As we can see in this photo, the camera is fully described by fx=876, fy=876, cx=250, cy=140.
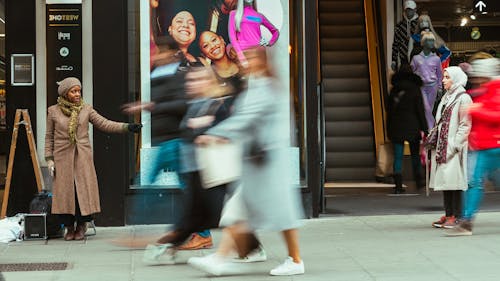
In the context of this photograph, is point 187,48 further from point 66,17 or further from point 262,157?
point 262,157

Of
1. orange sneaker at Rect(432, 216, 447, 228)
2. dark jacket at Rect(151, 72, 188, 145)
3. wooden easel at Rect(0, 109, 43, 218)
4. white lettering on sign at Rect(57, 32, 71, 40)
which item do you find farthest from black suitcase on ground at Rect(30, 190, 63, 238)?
orange sneaker at Rect(432, 216, 447, 228)

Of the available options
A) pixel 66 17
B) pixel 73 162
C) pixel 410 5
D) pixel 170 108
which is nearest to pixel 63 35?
pixel 66 17

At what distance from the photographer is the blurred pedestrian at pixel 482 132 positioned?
842 centimetres

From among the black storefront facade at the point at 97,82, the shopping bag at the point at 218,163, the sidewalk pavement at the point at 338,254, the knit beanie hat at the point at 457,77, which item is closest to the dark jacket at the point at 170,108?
the shopping bag at the point at 218,163

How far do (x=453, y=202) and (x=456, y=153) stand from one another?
58cm

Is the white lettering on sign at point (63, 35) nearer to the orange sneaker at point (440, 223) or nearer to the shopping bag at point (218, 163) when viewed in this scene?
the shopping bag at point (218, 163)

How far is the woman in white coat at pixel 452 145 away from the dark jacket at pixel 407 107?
2.94m

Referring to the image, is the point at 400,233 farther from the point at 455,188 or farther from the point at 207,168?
the point at 207,168

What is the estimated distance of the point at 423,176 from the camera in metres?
13.0

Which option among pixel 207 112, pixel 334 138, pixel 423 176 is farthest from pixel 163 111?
pixel 334 138

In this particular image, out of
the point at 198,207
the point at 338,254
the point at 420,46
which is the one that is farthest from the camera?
the point at 420,46

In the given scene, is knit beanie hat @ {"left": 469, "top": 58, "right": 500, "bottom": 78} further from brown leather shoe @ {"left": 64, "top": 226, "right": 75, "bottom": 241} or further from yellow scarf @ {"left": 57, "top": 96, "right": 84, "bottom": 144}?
brown leather shoe @ {"left": 64, "top": 226, "right": 75, "bottom": 241}

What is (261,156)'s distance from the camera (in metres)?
6.82

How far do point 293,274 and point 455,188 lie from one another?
3078mm
